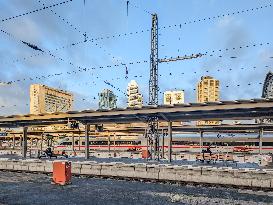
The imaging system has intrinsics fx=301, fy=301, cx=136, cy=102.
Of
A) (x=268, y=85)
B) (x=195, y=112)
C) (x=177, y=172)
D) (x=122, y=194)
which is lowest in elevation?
(x=122, y=194)

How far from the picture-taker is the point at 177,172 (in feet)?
77.7

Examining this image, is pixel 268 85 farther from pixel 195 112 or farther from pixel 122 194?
pixel 122 194

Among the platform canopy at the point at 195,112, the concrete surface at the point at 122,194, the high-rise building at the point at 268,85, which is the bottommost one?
the concrete surface at the point at 122,194

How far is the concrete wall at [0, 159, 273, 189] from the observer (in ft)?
69.1

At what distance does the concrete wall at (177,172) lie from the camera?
69.1ft

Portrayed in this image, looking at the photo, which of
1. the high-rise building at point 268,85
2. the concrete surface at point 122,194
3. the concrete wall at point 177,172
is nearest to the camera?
the concrete surface at point 122,194

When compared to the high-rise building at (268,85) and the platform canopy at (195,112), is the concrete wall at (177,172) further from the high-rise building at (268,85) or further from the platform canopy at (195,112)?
the high-rise building at (268,85)

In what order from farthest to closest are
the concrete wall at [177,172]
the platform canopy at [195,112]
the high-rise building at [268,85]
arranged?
the high-rise building at [268,85] < the platform canopy at [195,112] < the concrete wall at [177,172]

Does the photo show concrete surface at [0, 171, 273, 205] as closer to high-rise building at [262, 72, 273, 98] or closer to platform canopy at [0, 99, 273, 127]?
platform canopy at [0, 99, 273, 127]

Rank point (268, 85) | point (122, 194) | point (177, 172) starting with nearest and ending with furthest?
point (122, 194) < point (177, 172) < point (268, 85)

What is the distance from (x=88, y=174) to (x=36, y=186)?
6106 mm

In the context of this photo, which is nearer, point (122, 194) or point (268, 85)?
point (122, 194)

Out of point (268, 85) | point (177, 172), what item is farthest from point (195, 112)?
point (268, 85)

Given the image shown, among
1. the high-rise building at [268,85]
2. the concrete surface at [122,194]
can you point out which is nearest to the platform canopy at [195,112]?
the concrete surface at [122,194]
